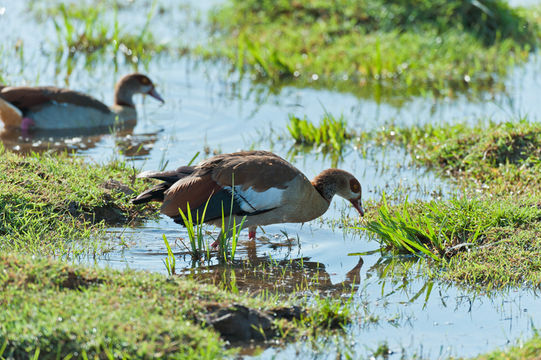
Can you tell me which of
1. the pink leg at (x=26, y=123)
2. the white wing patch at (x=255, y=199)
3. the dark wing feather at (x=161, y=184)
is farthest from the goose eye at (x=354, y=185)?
the pink leg at (x=26, y=123)

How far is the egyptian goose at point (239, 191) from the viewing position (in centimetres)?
582

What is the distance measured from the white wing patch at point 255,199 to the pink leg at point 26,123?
4341 mm

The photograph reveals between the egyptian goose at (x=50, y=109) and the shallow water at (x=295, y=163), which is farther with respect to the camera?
the egyptian goose at (x=50, y=109)

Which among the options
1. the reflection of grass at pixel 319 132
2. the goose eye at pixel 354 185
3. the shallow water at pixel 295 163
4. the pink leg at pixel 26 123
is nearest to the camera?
the shallow water at pixel 295 163

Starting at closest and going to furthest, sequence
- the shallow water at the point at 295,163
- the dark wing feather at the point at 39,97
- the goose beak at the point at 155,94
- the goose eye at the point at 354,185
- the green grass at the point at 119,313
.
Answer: the green grass at the point at 119,313
the shallow water at the point at 295,163
the goose eye at the point at 354,185
the dark wing feather at the point at 39,97
the goose beak at the point at 155,94

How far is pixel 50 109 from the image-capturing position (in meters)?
9.41

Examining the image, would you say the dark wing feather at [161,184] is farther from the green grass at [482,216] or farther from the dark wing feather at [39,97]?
the dark wing feather at [39,97]

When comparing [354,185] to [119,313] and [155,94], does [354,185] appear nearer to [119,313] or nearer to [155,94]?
[119,313]

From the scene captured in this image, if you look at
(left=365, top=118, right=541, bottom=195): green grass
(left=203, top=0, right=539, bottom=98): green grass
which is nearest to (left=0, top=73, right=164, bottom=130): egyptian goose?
(left=203, top=0, right=539, bottom=98): green grass

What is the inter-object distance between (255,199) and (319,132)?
297 cm

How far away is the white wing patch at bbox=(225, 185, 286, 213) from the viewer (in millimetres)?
5879

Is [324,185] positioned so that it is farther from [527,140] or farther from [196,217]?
[527,140]

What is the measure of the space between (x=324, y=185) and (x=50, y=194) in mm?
2148

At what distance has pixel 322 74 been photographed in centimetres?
1141
